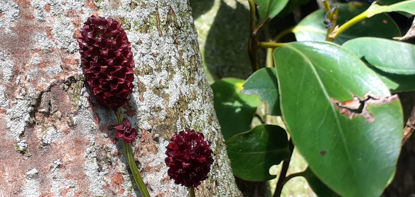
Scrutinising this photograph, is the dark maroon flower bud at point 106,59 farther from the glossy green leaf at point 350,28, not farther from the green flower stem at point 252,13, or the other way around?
the glossy green leaf at point 350,28

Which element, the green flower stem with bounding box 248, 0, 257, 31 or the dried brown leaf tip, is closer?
the dried brown leaf tip

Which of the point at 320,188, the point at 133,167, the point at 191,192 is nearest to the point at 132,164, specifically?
the point at 133,167

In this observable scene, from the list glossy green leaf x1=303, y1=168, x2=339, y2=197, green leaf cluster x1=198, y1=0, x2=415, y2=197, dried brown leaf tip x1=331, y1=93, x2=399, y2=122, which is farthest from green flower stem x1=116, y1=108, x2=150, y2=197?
glossy green leaf x1=303, y1=168, x2=339, y2=197

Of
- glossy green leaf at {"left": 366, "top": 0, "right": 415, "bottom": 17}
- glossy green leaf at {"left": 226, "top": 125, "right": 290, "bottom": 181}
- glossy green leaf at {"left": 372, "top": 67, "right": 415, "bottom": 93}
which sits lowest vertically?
glossy green leaf at {"left": 226, "top": 125, "right": 290, "bottom": 181}

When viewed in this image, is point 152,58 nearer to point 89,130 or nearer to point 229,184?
point 89,130

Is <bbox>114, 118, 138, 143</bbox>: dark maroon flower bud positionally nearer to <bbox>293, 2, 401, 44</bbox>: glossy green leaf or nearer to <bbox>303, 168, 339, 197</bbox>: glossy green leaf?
<bbox>303, 168, 339, 197</bbox>: glossy green leaf

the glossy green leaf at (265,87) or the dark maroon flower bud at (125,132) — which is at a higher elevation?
the dark maroon flower bud at (125,132)

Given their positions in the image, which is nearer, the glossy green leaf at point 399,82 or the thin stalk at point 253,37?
the glossy green leaf at point 399,82

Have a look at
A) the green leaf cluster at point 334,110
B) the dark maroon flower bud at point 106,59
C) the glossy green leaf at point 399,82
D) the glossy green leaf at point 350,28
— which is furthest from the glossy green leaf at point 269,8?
the dark maroon flower bud at point 106,59
